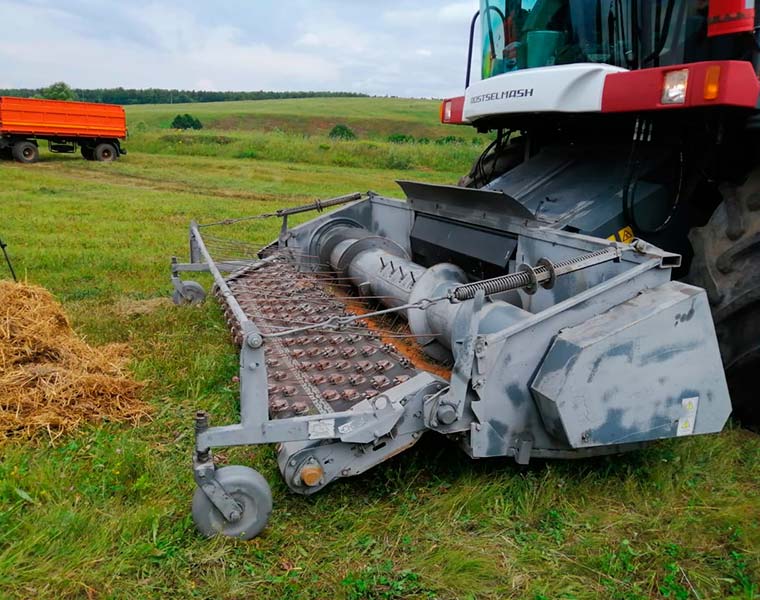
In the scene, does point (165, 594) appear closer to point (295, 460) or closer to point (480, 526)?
point (295, 460)

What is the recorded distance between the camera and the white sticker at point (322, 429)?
2.22 meters

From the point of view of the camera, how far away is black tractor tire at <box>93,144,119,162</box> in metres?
18.8

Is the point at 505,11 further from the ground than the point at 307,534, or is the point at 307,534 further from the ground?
the point at 505,11

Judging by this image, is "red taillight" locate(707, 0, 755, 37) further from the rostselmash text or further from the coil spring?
the coil spring

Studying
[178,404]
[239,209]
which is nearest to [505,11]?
[178,404]

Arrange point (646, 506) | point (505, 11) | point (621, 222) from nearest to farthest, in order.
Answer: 1. point (646, 506)
2. point (621, 222)
3. point (505, 11)

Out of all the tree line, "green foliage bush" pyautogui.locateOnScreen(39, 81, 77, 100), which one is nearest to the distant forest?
the tree line

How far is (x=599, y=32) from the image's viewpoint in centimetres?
349

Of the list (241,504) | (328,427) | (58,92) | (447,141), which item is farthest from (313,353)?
(58,92)

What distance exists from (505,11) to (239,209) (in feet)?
21.9

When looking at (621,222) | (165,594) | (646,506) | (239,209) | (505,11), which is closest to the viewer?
(165,594)

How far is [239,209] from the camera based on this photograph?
33.9ft

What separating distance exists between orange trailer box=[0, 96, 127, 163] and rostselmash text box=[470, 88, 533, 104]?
16.1m

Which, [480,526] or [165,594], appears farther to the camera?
[480,526]
